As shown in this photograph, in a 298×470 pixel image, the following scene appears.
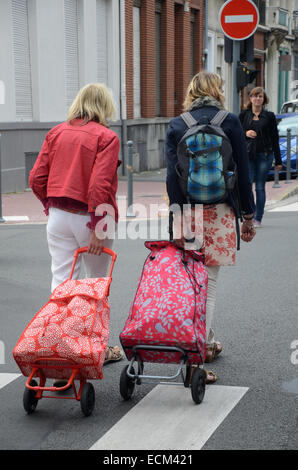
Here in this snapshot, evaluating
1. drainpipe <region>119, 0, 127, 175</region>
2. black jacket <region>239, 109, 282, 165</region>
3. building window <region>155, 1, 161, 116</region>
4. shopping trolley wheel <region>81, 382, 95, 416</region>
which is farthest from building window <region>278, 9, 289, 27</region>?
shopping trolley wheel <region>81, 382, 95, 416</region>

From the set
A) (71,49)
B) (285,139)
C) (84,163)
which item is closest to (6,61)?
(71,49)

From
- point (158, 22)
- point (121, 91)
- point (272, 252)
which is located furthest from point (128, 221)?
point (158, 22)

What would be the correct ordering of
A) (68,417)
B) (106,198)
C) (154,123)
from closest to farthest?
(68,417) → (106,198) → (154,123)

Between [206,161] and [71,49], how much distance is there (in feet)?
52.1

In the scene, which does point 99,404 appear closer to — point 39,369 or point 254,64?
point 39,369

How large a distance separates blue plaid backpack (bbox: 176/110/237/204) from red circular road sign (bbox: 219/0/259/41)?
23.3 ft

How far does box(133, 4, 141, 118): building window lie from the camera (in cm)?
2316

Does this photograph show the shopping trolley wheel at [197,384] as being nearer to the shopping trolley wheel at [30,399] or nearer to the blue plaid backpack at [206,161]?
the shopping trolley wheel at [30,399]

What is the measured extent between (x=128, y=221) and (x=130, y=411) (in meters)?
8.01

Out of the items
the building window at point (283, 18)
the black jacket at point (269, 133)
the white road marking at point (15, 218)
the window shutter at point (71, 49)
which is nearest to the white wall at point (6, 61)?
the window shutter at point (71, 49)

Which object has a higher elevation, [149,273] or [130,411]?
[149,273]

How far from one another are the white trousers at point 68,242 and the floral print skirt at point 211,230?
0.51 metres

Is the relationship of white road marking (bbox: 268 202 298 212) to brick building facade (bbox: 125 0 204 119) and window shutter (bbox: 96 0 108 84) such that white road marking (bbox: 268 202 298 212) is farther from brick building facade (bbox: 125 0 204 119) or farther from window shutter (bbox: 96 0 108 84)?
brick building facade (bbox: 125 0 204 119)

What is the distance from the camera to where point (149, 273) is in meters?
4.50
